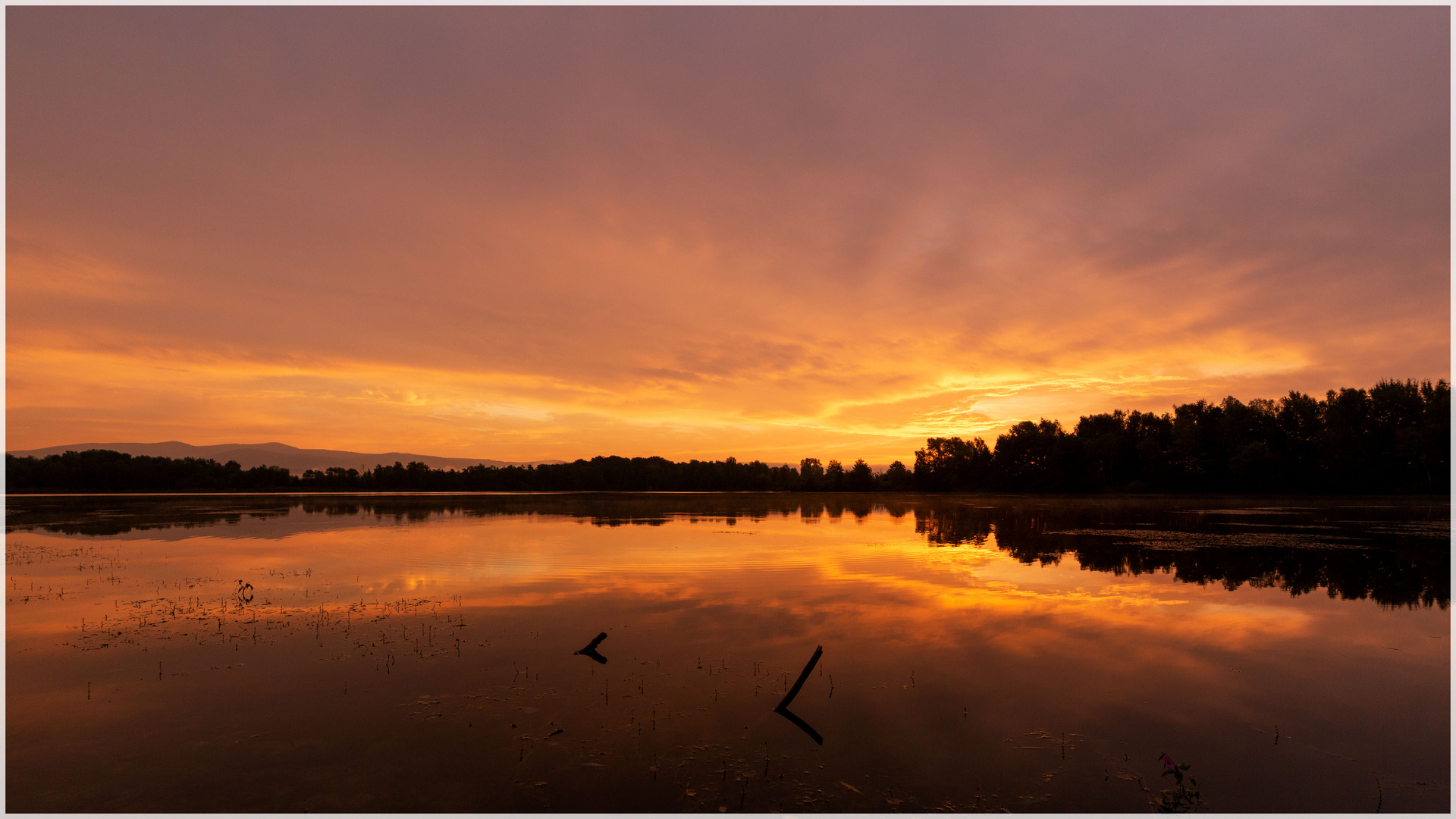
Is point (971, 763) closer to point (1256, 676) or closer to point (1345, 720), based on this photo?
point (1345, 720)

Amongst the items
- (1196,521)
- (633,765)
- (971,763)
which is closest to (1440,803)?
(971,763)

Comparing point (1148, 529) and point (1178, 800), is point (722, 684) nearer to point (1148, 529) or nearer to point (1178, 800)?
point (1178, 800)

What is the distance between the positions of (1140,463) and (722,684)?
133 meters

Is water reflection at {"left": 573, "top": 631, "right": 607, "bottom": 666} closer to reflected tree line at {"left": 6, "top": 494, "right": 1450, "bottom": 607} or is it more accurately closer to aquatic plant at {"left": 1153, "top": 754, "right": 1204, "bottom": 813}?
aquatic plant at {"left": 1153, "top": 754, "right": 1204, "bottom": 813}

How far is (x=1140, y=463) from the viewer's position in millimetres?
120250

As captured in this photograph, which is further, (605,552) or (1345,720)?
(605,552)

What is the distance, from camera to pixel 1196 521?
52.8m

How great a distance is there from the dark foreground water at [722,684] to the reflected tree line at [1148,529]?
554 mm

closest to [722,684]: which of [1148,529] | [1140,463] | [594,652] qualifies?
[594,652]

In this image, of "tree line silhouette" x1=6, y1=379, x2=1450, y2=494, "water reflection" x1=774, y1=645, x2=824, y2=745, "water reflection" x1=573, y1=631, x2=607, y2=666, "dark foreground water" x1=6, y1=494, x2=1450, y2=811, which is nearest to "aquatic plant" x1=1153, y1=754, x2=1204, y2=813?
"dark foreground water" x1=6, y1=494, x2=1450, y2=811

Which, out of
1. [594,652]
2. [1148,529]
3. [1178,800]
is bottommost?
[1148,529]

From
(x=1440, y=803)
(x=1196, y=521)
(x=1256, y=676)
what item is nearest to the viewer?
(x=1440, y=803)

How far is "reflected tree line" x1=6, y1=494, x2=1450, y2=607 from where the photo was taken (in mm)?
25031

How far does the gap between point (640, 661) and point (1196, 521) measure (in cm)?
5617
